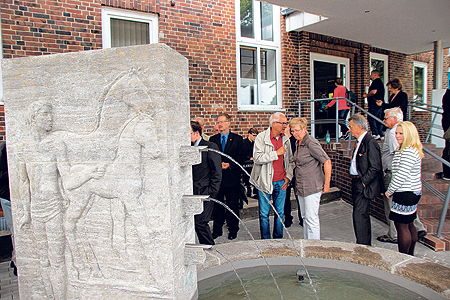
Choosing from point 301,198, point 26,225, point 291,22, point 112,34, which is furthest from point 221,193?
point 291,22

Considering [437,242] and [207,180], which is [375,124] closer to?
[437,242]

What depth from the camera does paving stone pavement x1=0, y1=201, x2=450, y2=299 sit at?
3773 mm

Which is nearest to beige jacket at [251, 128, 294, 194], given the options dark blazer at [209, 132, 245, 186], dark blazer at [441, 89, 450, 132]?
dark blazer at [209, 132, 245, 186]

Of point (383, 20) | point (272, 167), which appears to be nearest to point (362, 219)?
point (272, 167)

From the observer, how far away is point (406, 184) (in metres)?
3.80

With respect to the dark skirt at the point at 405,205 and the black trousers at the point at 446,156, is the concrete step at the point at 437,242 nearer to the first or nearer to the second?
the dark skirt at the point at 405,205

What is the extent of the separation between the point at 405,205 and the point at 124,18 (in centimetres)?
683

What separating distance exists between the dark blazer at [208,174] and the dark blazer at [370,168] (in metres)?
1.95

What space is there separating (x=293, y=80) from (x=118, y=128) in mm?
8649

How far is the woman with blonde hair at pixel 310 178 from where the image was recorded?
4.40m

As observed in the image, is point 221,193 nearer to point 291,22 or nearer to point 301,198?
point 301,198

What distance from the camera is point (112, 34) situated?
7.30 meters

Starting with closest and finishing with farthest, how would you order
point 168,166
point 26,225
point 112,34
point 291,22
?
1. point 168,166
2. point 26,225
3. point 112,34
4. point 291,22

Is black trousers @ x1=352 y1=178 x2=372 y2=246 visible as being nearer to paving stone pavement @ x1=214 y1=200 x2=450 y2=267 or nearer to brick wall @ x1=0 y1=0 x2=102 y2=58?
paving stone pavement @ x1=214 y1=200 x2=450 y2=267
